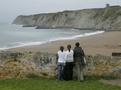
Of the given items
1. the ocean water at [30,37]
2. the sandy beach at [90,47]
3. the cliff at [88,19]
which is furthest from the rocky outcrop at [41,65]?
the cliff at [88,19]

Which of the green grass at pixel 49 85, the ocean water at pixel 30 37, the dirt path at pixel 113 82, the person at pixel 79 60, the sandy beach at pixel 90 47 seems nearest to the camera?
the green grass at pixel 49 85

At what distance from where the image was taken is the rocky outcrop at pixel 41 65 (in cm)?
1658

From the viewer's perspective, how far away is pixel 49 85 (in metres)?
14.5

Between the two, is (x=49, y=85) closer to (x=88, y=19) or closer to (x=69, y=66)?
(x=69, y=66)

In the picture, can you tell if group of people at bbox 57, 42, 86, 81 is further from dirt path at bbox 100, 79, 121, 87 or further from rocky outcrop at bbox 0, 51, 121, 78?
dirt path at bbox 100, 79, 121, 87

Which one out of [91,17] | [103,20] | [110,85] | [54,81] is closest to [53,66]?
[54,81]

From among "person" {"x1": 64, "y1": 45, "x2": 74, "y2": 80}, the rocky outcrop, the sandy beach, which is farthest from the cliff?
"person" {"x1": 64, "y1": 45, "x2": 74, "y2": 80}

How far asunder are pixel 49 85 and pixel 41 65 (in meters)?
2.71

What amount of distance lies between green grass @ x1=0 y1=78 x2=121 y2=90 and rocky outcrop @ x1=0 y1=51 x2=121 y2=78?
0.81 metres

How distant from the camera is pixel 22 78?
52.7ft

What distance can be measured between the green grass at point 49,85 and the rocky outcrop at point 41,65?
31.8 inches

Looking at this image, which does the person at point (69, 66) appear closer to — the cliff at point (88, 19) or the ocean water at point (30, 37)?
the ocean water at point (30, 37)

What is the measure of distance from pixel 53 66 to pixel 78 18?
134m

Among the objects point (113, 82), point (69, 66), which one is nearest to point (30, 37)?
point (69, 66)
